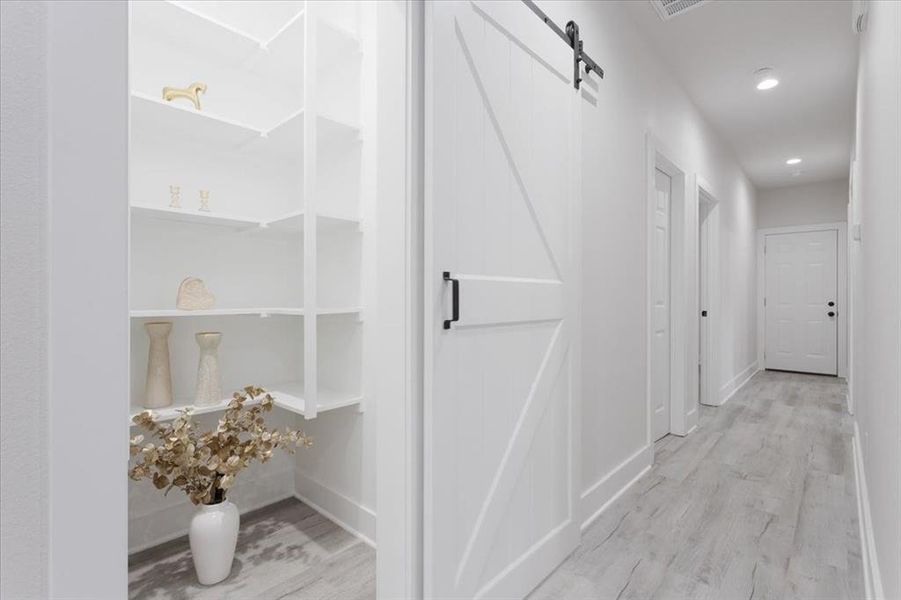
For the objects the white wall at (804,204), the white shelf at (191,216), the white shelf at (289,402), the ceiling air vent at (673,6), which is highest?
the ceiling air vent at (673,6)

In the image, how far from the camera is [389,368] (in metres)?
1.31

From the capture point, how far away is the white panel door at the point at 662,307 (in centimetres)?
337

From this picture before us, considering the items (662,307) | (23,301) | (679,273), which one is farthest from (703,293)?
(23,301)

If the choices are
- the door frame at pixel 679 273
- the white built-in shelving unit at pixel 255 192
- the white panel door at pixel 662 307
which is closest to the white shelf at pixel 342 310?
the white built-in shelving unit at pixel 255 192

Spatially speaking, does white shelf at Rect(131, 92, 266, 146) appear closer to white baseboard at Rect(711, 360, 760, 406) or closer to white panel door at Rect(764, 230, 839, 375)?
white baseboard at Rect(711, 360, 760, 406)

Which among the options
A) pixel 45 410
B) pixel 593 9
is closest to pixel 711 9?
pixel 593 9

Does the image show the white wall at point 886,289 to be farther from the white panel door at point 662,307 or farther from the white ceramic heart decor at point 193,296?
the white ceramic heart decor at point 193,296

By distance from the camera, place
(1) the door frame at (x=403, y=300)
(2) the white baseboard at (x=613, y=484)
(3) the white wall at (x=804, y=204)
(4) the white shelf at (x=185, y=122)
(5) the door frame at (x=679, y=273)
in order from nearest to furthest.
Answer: (1) the door frame at (x=403, y=300) → (4) the white shelf at (x=185, y=122) → (2) the white baseboard at (x=613, y=484) → (5) the door frame at (x=679, y=273) → (3) the white wall at (x=804, y=204)

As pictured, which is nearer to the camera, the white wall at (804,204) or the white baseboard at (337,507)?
the white baseboard at (337,507)

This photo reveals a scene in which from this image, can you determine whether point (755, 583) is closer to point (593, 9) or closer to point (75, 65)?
point (75, 65)

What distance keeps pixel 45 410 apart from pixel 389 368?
80cm

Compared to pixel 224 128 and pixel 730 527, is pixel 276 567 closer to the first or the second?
pixel 224 128

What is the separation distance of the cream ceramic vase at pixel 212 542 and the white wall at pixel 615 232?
1.57 metres

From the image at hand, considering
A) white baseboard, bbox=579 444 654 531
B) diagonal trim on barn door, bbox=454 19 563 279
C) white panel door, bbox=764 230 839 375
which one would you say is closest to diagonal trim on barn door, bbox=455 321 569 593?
diagonal trim on barn door, bbox=454 19 563 279
